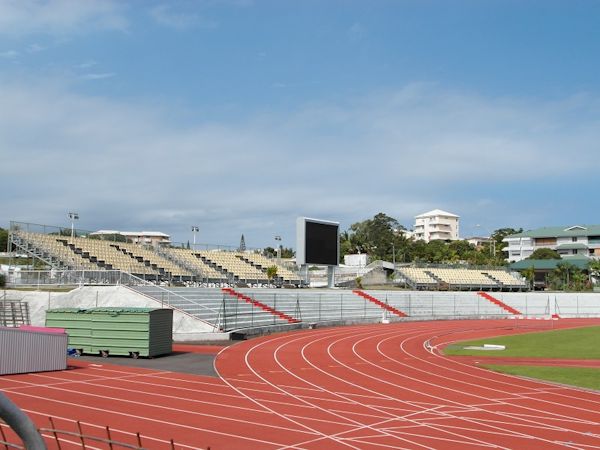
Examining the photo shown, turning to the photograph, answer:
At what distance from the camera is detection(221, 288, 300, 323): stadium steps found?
40.9 meters

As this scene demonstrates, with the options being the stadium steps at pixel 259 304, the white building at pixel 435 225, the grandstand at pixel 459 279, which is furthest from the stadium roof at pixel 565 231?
the stadium steps at pixel 259 304

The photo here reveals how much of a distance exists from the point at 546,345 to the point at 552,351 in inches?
118

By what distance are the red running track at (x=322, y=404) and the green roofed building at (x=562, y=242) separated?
9526 centimetres

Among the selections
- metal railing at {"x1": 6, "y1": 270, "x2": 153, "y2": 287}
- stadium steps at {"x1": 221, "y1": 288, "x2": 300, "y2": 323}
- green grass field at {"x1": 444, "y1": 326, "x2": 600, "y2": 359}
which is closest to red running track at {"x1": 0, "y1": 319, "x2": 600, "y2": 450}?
green grass field at {"x1": 444, "y1": 326, "x2": 600, "y2": 359}

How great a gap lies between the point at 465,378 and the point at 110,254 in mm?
33492

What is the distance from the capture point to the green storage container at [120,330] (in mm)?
26016

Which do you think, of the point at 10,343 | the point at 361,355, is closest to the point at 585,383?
the point at 361,355

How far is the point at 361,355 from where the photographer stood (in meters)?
27.5

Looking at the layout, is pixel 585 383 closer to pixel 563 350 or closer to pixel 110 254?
pixel 563 350

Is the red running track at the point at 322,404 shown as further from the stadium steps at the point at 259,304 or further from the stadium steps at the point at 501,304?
the stadium steps at the point at 501,304

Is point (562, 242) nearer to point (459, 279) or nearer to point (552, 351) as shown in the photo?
point (459, 279)

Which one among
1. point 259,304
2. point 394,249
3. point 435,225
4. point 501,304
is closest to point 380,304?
point 259,304

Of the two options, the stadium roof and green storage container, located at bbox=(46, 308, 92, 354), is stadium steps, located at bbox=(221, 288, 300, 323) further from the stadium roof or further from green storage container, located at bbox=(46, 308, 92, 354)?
the stadium roof

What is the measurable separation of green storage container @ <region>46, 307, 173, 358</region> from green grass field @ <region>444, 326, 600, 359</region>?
41.5 feet
